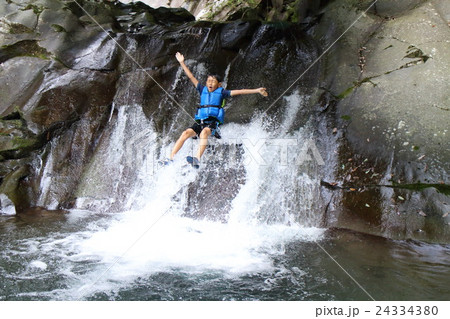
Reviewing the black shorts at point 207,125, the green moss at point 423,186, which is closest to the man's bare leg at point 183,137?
the black shorts at point 207,125

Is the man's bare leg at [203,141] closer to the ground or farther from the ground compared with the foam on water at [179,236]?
farther from the ground

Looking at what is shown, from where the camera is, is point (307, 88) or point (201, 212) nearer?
point (201, 212)

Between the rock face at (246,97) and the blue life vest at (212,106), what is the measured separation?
5.04ft

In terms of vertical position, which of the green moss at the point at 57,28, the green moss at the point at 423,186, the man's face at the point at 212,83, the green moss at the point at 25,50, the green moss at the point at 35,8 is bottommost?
the green moss at the point at 423,186

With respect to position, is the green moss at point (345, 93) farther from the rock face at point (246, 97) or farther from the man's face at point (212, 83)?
the man's face at point (212, 83)

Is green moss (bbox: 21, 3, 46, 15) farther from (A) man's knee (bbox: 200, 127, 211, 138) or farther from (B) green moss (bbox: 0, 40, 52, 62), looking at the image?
(A) man's knee (bbox: 200, 127, 211, 138)

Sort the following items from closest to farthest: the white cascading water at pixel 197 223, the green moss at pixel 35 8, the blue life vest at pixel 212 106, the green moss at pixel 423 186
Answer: the white cascading water at pixel 197 223, the green moss at pixel 423 186, the blue life vest at pixel 212 106, the green moss at pixel 35 8

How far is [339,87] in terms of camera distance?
798cm

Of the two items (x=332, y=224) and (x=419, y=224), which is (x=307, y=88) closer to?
(x=332, y=224)

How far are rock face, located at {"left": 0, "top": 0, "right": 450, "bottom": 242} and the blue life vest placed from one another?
5.04ft

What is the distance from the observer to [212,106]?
276 inches

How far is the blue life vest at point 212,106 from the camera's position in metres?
6.98

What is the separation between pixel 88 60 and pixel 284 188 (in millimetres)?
6059

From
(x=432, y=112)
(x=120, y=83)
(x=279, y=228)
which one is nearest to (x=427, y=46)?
(x=432, y=112)
